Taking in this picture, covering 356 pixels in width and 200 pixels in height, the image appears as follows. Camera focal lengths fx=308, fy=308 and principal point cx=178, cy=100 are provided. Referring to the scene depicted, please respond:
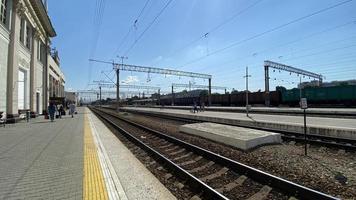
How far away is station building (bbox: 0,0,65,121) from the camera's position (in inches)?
945

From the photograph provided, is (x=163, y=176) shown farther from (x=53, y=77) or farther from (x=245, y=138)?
(x=53, y=77)

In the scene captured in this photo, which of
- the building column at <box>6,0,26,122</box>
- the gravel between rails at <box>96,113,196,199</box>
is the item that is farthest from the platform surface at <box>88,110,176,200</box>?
the building column at <box>6,0,26,122</box>

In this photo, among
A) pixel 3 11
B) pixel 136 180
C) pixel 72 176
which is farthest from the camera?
pixel 3 11

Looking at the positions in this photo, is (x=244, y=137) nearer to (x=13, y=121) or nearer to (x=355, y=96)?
(x=13, y=121)

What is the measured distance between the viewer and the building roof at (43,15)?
1361 inches

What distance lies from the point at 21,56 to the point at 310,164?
93.9ft

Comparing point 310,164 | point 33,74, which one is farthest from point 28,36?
point 310,164

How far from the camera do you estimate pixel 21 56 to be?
29344 mm

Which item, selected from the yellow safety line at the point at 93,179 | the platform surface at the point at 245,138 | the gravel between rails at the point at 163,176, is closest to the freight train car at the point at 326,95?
the platform surface at the point at 245,138

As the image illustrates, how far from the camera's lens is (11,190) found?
5.87m

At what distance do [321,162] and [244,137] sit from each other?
3308 mm

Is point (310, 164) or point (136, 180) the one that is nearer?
point (136, 180)

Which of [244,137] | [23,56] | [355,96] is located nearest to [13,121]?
[23,56]

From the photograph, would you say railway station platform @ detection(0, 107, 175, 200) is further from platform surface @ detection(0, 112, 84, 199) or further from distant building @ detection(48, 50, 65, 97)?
distant building @ detection(48, 50, 65, 97)
